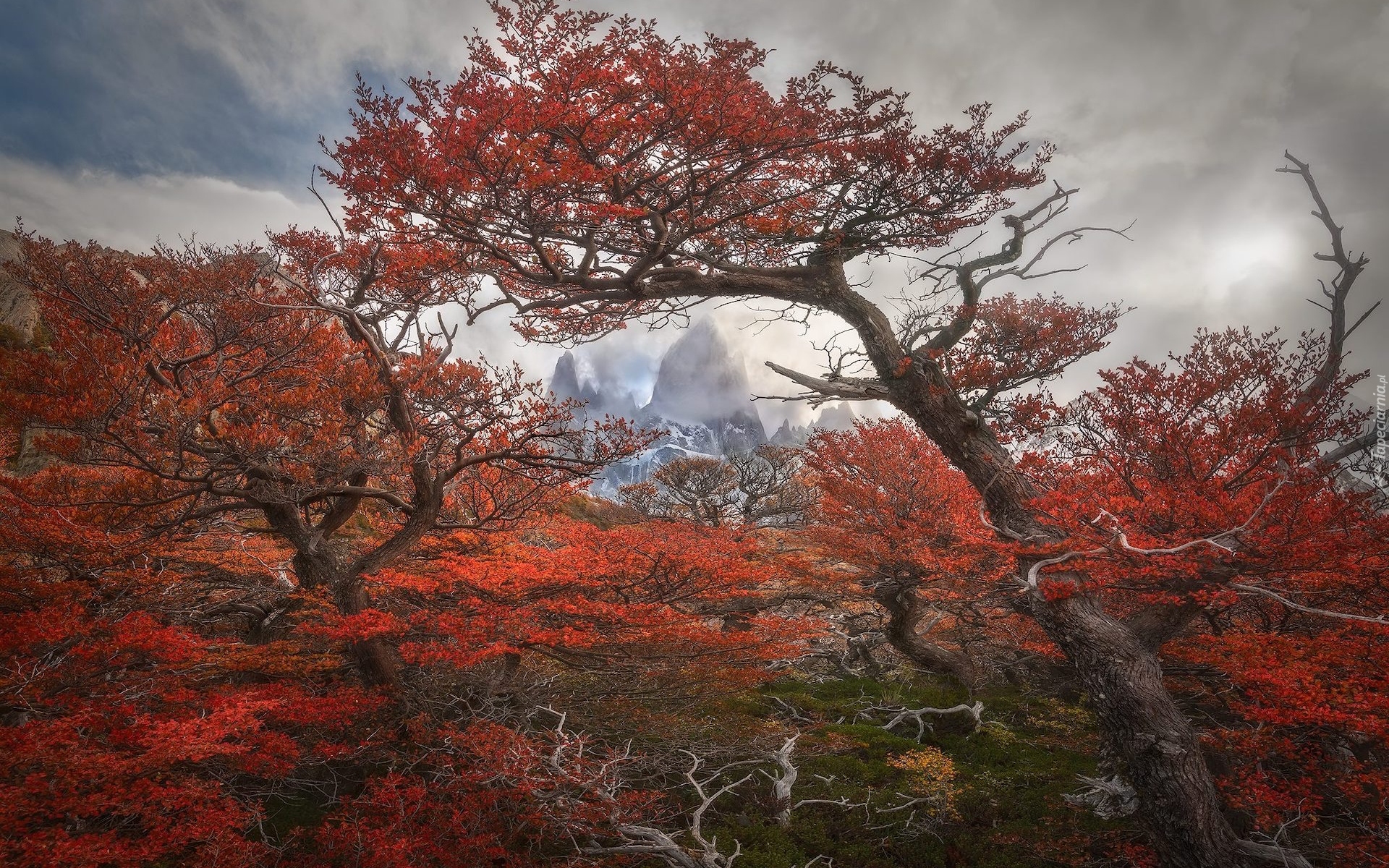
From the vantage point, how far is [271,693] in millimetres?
7152

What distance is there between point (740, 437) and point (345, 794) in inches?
3106

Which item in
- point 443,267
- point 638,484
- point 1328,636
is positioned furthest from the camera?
point 638,484

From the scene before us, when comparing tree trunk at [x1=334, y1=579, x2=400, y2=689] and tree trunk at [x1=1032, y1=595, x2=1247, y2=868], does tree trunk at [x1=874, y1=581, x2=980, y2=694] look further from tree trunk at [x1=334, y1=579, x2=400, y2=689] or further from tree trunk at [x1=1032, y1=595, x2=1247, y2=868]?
tree trunk at [x1=334, y1=579, x2=400, y2=689]

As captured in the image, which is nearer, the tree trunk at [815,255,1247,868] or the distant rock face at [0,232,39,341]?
the tree trunk at [815,255,1247,868]

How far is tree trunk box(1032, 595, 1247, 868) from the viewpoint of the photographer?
4.85 meters

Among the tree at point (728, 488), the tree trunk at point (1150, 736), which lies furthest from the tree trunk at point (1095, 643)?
the tree at point (728, 488)

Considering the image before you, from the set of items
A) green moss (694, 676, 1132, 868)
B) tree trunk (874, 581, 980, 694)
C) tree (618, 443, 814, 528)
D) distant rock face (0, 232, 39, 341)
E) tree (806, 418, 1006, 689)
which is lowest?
green moss (694, 676, 1132, 868)

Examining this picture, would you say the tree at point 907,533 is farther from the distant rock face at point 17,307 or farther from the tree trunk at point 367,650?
the distant rock face at point 17,307

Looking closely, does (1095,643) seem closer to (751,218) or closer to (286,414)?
(751,218)

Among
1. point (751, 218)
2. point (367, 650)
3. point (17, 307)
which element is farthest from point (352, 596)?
point (17, 307)

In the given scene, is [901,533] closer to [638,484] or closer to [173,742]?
[173,742]

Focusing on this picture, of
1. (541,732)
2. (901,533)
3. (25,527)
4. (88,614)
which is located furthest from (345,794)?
(901,533)

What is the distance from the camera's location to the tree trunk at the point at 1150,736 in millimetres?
4852

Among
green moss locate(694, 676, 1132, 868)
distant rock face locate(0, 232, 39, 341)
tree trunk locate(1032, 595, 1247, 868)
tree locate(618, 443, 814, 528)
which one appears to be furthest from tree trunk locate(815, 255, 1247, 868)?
distant rock face locate(0, 232, 39, 341)
